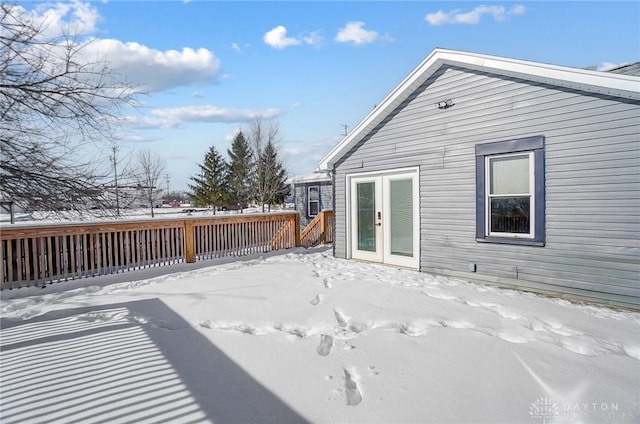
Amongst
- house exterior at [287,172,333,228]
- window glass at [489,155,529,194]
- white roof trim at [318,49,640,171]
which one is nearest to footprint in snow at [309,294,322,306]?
window glass at [489,155,529,194]

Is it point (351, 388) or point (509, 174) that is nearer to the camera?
point (351, 388)

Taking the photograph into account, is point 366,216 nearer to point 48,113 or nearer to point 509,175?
point 509,175

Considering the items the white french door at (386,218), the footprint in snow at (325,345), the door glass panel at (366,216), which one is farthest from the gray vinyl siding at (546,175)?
the footprint in snow at (325,345)

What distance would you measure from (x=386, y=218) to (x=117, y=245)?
5.55 metres

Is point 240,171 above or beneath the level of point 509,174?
above

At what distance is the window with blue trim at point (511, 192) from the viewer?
15.9 feet

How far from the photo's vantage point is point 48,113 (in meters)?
3.79

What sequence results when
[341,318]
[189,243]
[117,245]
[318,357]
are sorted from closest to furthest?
[318,357]
[341,318]
[117,245]
[189,243]

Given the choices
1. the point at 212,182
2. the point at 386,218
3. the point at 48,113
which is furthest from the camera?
the point at 212,182

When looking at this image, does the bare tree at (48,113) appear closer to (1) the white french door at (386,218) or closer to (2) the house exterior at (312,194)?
(1) the white french door at (386,218)

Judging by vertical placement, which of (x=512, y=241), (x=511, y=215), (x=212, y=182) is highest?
(x=212, y=182)

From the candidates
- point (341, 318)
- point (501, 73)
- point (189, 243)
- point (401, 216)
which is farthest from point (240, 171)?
point (341, 318)

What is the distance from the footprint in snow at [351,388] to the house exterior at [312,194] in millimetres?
11652

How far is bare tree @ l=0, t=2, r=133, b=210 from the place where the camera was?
348cm
